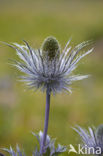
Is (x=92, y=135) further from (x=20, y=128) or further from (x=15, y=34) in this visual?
(x=15, y=34)

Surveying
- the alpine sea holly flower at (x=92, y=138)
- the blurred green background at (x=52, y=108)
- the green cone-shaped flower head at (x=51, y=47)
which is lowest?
the alpine sea holly flower at (x=92, y=138)

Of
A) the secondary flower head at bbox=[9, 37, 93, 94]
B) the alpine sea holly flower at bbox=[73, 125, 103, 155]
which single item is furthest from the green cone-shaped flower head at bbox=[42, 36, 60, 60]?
the alpine sea holly flower at bbox=[73, 125, 103, 155]

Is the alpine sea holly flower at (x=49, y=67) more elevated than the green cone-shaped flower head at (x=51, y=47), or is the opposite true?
the green cone-shaped flower head at (x=51, y=47)

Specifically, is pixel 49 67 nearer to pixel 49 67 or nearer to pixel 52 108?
pixel 49 67

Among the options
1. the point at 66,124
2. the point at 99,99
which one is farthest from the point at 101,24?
the point at 66,124

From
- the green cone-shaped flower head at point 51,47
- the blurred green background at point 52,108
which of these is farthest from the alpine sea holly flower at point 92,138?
the green cone-shaped flower head at point 51,47

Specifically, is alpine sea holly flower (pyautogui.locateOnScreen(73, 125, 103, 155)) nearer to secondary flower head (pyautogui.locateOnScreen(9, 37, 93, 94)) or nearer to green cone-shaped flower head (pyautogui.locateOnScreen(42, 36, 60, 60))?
secondary flower head (pyautogui.locateOnScreen(9, 37, 93, 94))

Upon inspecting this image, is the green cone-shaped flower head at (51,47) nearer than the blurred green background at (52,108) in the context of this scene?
Yes

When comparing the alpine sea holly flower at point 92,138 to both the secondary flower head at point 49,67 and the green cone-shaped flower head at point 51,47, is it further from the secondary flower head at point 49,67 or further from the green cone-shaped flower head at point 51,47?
the green cone-shaped flower head at point 51,47

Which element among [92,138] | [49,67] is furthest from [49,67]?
[92,138]
